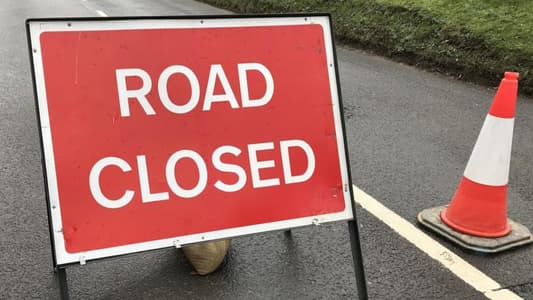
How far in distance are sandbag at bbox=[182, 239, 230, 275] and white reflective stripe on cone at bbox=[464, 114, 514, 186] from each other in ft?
5.54

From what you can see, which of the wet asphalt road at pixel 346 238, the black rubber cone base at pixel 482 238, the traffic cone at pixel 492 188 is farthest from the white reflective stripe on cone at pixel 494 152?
the wet asphalt road at pixel 346 238

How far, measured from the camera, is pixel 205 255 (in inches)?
116

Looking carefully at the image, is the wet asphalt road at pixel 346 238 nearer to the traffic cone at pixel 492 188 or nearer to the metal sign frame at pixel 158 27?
the traffic cone at pixel 492 188

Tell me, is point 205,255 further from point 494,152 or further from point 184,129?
point 494,152

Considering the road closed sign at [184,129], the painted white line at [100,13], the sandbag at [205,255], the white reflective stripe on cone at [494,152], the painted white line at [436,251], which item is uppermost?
the painted white line at [100,13]

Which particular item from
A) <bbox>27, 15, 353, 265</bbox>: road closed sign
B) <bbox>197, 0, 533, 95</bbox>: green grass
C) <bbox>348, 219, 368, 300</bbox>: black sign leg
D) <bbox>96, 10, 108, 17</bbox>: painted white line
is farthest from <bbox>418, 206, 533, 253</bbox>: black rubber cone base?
<bbox>96, 10, 108, 17</bbox>: painted white line

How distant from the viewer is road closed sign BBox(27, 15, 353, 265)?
87.5 inches

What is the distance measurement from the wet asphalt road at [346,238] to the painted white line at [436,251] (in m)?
0.06

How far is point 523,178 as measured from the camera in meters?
4.38

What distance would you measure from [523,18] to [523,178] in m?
5.00

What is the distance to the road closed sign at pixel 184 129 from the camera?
2223mm

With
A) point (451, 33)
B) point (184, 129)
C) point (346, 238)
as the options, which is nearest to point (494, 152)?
point (346, 238)

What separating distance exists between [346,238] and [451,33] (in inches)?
242

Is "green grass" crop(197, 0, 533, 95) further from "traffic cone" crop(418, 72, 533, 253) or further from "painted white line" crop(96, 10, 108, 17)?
"painted white line" crop(96, 10, 108, 17)
